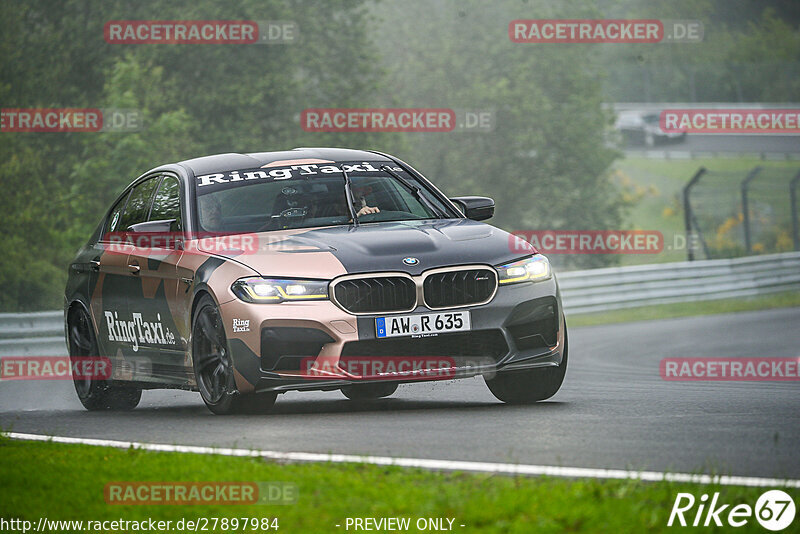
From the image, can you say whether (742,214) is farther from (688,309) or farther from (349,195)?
(349,195)

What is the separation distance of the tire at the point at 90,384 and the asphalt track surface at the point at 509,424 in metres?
0.17

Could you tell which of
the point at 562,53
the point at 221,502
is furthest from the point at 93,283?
the point at 562,53

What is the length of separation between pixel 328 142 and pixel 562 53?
1732 centimetres

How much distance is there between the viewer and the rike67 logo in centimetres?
510

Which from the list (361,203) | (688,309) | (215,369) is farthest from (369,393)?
(688,309)

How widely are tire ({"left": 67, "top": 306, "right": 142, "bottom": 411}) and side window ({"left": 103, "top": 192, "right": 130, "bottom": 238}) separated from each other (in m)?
0.65

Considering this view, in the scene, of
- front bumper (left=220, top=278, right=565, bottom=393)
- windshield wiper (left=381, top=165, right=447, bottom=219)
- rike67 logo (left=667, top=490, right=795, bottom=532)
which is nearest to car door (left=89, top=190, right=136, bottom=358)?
front bumper (left=220, top=278, right=565, bottom=393)

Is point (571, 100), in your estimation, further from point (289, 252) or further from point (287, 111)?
point (289, 252)

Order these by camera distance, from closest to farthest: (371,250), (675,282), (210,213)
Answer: (371,250)
(210,213)
(675,282)

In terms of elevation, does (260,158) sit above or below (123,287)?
above

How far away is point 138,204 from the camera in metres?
10.8

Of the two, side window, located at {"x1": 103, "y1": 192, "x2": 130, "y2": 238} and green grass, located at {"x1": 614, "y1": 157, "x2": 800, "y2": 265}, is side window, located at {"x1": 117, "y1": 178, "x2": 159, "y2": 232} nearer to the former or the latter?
side window, located at {"x1": 103, "y1": 192, "x2": 130, "y2": 238}

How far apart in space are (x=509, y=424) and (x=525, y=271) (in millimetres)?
1219

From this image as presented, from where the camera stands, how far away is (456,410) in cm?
912
